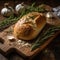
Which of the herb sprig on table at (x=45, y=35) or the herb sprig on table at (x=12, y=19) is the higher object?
the herb sprig on table at (x=12, y=19)

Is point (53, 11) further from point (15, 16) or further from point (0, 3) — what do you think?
point (0, 3)

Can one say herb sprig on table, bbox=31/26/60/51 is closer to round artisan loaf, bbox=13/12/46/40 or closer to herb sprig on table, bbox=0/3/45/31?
round artisan loaf, bbox=13/12/46/40

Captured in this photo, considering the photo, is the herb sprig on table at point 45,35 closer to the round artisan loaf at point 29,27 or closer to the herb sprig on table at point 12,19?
the round artisan loaf at point 29,27

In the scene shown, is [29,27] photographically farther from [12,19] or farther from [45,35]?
[12,19]

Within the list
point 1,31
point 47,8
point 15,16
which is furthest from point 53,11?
point 1,31

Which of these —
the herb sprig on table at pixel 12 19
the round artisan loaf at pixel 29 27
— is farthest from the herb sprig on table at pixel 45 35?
the herb sprig on table at pixel 12 19

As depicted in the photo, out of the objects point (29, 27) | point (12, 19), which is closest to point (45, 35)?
point (29, 27)
